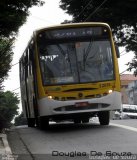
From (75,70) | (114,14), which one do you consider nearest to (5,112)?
(75,70)

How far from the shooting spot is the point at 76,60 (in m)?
18.7

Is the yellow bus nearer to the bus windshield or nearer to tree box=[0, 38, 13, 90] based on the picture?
the bus windshield

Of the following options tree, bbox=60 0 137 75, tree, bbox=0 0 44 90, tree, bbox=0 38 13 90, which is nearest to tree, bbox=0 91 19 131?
tree, bbox=0 38 13 90

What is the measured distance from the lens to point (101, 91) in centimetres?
1861

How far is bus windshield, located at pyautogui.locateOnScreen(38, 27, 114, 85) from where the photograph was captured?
18.5 metres

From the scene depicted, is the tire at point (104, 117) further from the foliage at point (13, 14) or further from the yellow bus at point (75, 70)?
the foliage at point (13, 14)

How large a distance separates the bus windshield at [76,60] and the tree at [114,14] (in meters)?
16.1

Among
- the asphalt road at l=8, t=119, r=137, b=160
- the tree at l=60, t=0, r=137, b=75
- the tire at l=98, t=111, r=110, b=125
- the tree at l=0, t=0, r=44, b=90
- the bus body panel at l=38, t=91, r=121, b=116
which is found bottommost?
the asphalt road at l=8, t=119, r=137, b=160

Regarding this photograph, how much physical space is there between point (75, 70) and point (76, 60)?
0.33 metres

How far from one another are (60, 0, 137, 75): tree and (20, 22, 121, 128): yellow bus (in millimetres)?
16026

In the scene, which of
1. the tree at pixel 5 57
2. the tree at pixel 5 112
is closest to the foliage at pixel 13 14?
the tree at pixel 5 57

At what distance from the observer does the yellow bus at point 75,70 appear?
18422mm

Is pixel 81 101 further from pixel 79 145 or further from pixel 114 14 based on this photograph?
pixel 114 14

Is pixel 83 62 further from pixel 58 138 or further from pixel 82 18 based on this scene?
pixel 82 18
